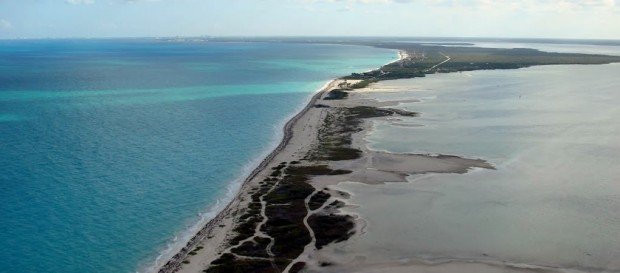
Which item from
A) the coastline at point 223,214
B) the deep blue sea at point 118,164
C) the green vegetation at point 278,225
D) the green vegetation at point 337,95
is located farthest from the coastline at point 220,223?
the green vegetation at point 337,95

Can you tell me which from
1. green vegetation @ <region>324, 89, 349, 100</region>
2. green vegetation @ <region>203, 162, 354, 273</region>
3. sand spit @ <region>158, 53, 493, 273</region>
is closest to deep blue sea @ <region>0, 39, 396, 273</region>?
sand spit @ <region>158, 53, 493, 273</region>

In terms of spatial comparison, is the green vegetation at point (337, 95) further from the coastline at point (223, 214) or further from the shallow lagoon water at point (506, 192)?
the coastline at point (223, 214)

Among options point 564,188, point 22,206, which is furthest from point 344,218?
point 22,206

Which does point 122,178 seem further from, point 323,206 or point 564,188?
point 564,188

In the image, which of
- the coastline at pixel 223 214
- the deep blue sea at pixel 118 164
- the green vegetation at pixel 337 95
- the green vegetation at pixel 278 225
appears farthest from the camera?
the green vegetation at pixel 337 95

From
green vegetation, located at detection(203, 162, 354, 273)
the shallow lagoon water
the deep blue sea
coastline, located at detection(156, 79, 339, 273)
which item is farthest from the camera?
the deep blue sea

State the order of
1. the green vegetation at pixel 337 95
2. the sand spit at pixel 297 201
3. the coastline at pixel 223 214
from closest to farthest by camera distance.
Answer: the coastline at pixel 223 214 → the sand spit at pixel 297 201 → the green vegetation at pixel 337 95

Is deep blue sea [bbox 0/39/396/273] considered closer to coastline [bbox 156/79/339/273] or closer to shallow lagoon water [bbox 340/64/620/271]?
coastline [bbox 156/79/339/273]
